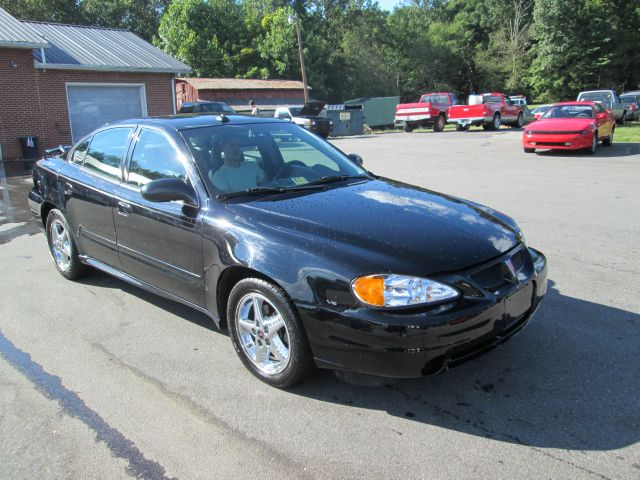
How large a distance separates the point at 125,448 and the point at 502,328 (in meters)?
2.13

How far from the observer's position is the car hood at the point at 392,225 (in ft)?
9.57

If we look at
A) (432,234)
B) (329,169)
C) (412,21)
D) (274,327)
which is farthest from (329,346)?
(412,21)

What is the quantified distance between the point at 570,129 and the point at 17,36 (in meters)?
17.3

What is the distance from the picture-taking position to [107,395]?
3.27 m

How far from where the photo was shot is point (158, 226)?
12.8 feet

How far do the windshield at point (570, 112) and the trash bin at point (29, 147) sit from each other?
16445 mm

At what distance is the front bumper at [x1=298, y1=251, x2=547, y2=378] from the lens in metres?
2.69

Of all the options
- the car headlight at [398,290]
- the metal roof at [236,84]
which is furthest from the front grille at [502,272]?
the metal roof at [236,84]

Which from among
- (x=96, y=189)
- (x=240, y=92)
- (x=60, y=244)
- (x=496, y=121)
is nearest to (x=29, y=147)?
(x=60, y=244)

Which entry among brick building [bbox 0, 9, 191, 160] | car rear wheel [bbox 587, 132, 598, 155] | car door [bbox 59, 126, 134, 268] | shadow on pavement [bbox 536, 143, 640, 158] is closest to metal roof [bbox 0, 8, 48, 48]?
brick building [bbox 0, 9, 191, 160]

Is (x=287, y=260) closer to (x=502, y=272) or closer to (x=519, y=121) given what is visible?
(x=502, y=272)

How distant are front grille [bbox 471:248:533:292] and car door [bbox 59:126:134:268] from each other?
3.00 metres

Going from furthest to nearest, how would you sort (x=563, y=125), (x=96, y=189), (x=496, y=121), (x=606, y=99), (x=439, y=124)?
(x=439, y=124) < (x=496, y=121) < (x=606, y=99) < (x=563, y=125) < (x=96, y=189)

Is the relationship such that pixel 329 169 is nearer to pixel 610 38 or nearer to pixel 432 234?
pixel 432 234
